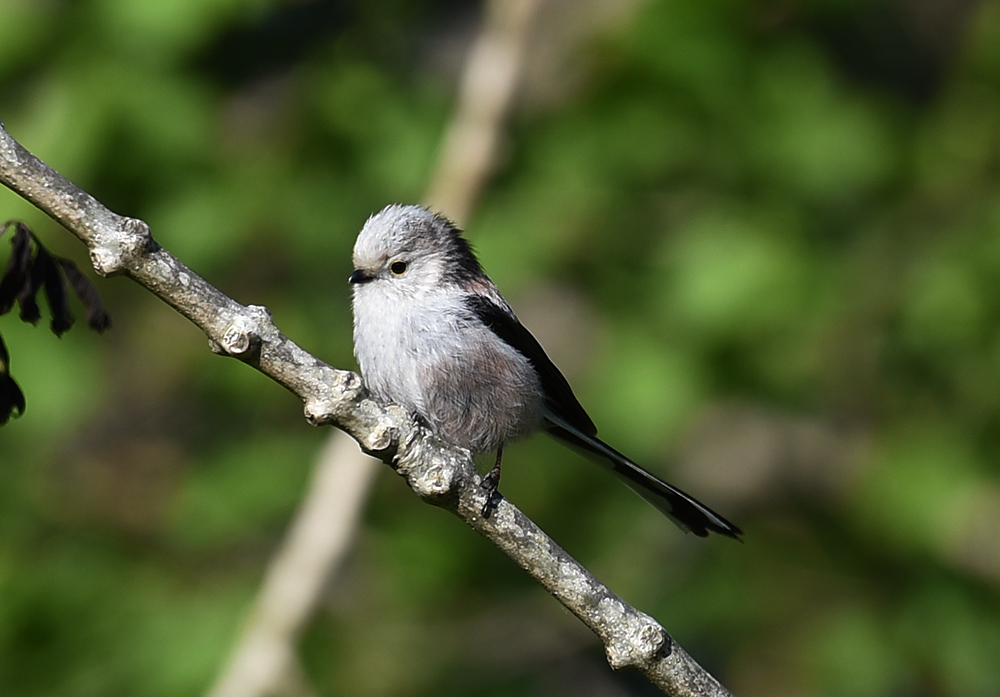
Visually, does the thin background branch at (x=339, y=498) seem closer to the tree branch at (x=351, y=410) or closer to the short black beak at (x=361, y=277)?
the short black beak at (x=361, y=277)

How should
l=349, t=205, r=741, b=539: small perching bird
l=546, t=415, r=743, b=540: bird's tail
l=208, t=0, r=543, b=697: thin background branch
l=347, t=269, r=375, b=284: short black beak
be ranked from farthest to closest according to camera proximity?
l=208, t=0, r=543, b=697: thin background branch
l=347, t=269, r=375, b=284: short black beak
l=349, t=205, r=741, b=539: small perching bird
l=546, t=415, r=743, b=540: bird's tail

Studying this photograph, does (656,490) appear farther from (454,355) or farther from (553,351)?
(553,351)

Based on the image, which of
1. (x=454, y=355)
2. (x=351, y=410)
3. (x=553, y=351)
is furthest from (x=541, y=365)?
(x=553, y=351)

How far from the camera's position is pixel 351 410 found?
1.92 meters

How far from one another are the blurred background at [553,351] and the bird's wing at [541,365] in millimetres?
1194

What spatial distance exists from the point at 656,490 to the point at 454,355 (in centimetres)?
68

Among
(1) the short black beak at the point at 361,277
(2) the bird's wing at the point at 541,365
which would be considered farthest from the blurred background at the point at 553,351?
(1) the short black beak at the point at 361,277

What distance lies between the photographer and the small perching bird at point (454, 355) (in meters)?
2.88

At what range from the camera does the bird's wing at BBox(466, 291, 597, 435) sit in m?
3.12

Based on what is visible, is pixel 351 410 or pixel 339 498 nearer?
pixel 351 410

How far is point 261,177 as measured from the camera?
4543 mm

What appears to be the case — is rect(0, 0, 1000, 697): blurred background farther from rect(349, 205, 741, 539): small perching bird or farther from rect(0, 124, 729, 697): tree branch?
rect(0, 124, 729, 697): tree branch

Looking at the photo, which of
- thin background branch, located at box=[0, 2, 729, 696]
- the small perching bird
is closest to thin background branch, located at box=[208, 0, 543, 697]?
the small perching bird

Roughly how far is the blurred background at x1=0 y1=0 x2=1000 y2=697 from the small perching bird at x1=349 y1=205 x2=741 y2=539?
1.22 m
